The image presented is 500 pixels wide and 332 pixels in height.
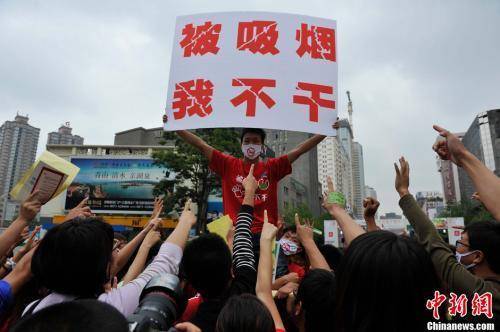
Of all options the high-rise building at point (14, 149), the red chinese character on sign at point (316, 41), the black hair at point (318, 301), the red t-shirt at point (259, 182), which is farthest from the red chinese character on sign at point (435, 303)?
the high-rise building at point (14, 149)

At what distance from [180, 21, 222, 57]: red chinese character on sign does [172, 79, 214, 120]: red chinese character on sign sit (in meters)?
0.35

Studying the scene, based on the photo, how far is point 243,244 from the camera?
2006 millimetres

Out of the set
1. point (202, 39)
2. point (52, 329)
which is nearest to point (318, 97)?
point (202, 39)

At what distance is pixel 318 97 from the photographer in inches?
130

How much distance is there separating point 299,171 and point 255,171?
6351 centimetres

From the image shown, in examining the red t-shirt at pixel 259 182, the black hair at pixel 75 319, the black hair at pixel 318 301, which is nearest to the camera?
the black hair at pixel 75 319

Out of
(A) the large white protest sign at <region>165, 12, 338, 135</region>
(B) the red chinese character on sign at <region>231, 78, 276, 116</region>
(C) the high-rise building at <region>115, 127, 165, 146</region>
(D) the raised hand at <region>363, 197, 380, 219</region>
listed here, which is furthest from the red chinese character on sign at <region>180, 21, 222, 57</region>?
(C) the high-rise building at <region>115, 127, 165, 146</region>

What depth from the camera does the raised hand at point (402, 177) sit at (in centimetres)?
210

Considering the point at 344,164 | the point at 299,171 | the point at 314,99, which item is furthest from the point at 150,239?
the point at 344,164

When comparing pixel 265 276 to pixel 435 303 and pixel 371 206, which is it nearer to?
pixel 435 303

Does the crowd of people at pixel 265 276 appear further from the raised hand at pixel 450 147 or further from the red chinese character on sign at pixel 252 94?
the red chinese character on sign at pixel 252 94

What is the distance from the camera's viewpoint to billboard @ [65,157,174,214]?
34.0m

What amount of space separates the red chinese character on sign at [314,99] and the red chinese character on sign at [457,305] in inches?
79.5

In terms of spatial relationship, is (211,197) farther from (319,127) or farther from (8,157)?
(8,157)
